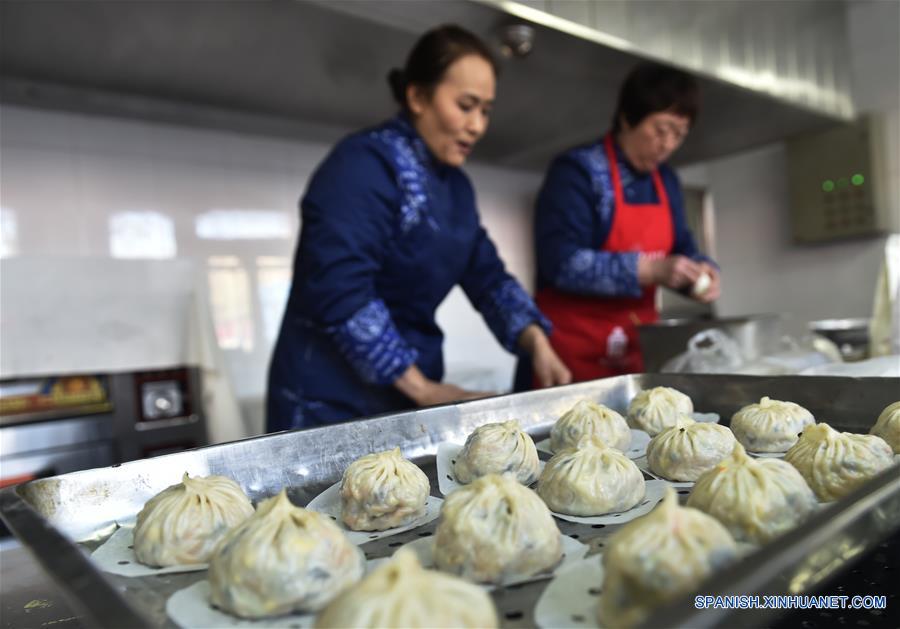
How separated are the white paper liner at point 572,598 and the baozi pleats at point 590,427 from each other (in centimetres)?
48

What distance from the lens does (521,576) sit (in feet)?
2.30

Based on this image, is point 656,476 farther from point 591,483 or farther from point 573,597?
point 573,597

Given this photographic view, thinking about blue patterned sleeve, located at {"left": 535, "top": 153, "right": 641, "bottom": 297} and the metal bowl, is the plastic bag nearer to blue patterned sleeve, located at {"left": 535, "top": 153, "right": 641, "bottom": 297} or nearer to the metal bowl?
blue patterned sleeve, located at {"left": 535, "top": 153, "right": 641, "bottom": 297}

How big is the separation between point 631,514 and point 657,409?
15.5 inches

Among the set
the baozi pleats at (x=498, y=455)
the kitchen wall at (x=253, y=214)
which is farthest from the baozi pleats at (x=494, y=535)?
the kitchen wall at (x=253, y=214)

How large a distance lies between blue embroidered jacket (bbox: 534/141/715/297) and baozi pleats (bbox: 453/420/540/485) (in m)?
1.09

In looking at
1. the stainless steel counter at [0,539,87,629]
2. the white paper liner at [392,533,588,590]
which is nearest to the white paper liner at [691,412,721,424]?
the white paper liner at [392,533,588,590]

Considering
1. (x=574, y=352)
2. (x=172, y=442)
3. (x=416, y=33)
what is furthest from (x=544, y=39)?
(x=172, y=442)

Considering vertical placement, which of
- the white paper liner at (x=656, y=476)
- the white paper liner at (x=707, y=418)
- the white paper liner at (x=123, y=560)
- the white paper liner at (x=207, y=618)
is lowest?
the white paper liner at (x=656, y=476)

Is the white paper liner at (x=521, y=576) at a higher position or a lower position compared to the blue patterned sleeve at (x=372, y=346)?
lower

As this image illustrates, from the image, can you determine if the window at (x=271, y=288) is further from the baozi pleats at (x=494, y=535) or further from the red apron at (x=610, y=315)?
the baozi pleats at (x=494, y=535)

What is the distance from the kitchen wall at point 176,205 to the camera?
7.53 feet

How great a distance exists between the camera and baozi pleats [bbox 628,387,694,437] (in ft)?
4.09

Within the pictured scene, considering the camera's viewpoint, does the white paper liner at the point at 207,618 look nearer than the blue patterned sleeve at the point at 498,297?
Yes
